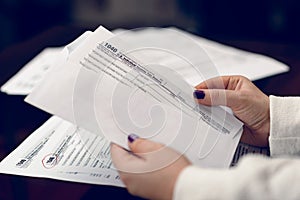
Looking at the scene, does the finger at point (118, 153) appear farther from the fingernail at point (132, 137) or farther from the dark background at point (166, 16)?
the dark background at point (166, 16)

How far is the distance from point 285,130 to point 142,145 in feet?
0.63

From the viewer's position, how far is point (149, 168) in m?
0.52

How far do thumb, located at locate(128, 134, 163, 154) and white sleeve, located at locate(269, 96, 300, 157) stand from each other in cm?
16

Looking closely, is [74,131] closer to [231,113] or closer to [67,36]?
[231,113]

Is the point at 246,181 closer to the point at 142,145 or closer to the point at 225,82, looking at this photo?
the point at 142,145

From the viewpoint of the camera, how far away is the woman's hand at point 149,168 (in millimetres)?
513

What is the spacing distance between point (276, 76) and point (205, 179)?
41 cm

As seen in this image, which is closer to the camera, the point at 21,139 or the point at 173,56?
the point at 21,139

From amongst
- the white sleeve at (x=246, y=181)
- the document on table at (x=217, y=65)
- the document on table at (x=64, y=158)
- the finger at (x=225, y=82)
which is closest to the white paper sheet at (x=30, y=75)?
the document on table at (x=217, y=65)

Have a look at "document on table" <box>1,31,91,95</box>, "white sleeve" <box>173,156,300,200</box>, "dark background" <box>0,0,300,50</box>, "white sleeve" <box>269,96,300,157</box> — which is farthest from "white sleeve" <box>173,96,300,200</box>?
"dark background" <box>0,0,300,50</box>

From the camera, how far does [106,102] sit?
1.94 ft

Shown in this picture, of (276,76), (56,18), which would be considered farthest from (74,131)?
(56,18)

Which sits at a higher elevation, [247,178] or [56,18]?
[247,178]

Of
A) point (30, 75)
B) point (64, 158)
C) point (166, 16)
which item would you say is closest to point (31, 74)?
point (30, 75)
